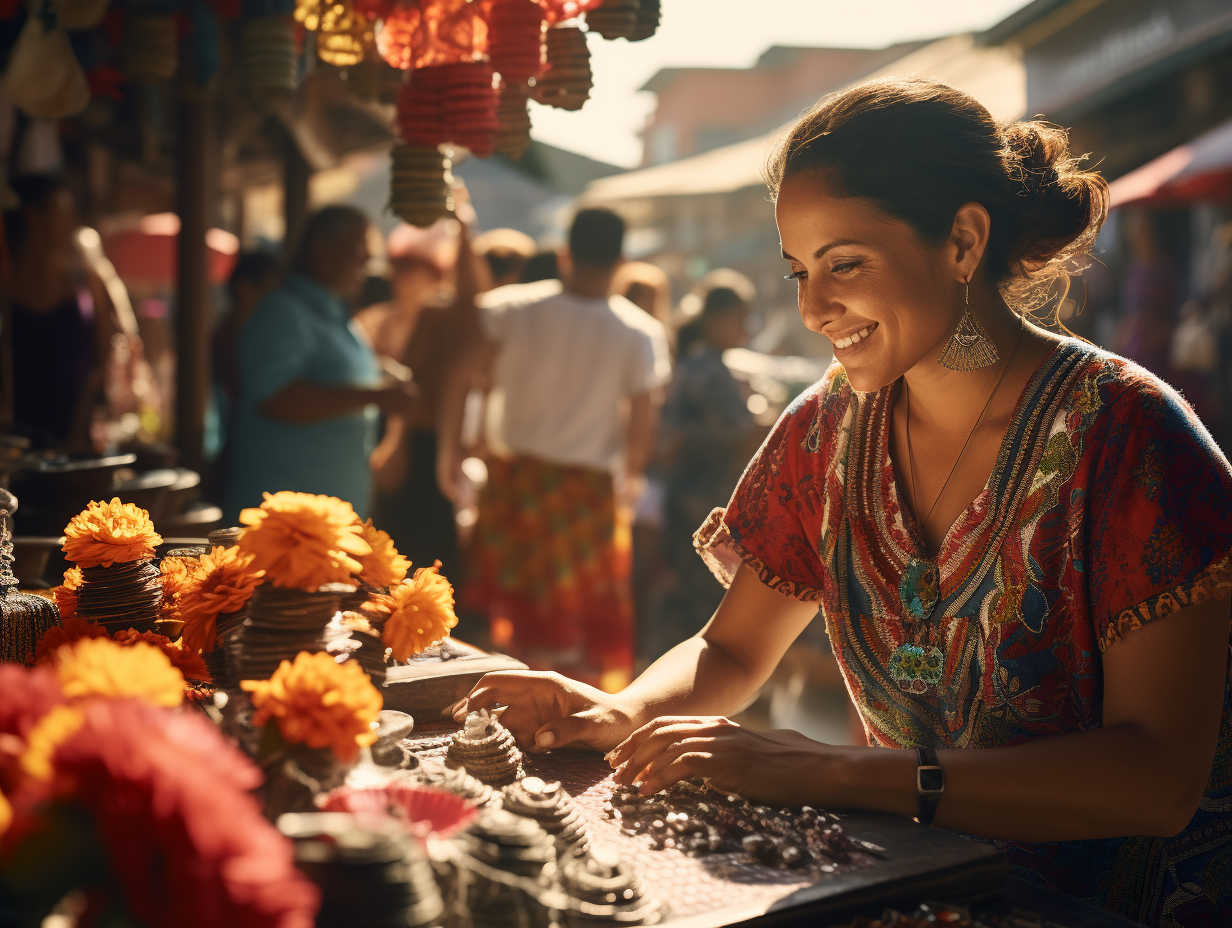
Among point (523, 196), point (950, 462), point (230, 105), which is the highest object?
point (523, 196)

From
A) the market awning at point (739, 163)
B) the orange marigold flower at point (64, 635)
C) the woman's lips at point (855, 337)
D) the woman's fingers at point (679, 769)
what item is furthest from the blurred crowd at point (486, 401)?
the market awning at point (739, 163)

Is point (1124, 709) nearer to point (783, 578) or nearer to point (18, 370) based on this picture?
point (783, 578)

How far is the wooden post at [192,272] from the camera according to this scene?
436 cm

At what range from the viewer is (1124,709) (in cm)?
147

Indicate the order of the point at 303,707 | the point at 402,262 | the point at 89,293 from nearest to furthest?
the point at 303,707
the point at 89,293
the point at 402,262

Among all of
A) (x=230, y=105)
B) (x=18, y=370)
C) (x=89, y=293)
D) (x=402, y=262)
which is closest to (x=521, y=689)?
(x=18, y=370)

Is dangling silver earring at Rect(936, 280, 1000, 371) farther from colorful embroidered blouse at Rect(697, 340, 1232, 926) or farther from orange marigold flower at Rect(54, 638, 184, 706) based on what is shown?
orange marigold flower at Rect(54, 638, 184, 706)

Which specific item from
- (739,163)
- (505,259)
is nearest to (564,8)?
(505,259)

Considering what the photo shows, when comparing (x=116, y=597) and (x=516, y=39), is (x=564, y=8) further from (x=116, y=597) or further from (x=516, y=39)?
(x=116, y=597)

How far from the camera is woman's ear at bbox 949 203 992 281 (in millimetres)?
1705

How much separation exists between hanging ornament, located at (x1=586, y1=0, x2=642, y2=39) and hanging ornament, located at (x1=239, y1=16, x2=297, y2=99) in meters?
0.90

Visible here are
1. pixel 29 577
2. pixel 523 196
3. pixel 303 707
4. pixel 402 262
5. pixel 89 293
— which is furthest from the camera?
pixel 523 196

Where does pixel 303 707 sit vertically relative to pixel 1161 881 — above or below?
above

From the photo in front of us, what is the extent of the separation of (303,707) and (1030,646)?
109 centimetres
